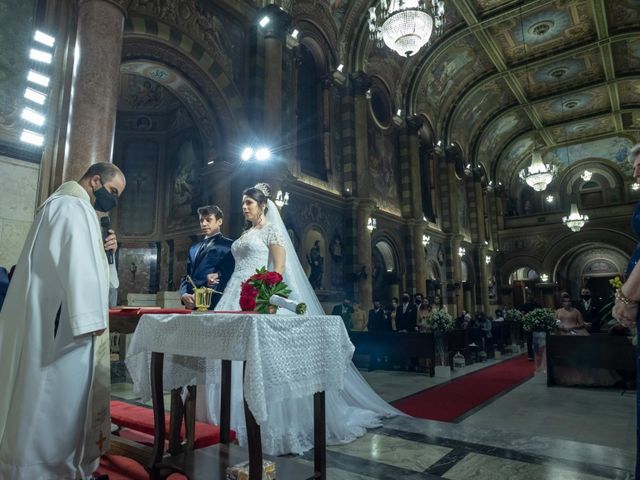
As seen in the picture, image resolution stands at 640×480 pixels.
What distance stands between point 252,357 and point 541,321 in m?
8.28

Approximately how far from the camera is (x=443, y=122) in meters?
21.5

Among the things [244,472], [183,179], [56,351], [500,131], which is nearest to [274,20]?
[183,179]

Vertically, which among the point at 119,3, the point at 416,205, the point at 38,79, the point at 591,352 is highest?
the point at 119,3

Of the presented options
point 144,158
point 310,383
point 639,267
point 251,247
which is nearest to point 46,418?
point 310,383

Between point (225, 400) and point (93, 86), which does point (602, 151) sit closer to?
point (93, 86)

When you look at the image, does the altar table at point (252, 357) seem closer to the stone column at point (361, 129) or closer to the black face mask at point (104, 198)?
the black face mask at point (104, 198)

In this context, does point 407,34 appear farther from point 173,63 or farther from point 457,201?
point 457,201

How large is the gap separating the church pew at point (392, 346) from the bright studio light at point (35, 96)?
746cm

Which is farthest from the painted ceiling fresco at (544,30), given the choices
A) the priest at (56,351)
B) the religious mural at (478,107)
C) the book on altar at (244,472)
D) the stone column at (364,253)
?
the book on altar at (244,472)

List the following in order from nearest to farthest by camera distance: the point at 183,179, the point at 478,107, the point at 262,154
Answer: the point at 262,154 → the point at 183,179 → the point at 478,107

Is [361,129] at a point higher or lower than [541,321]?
higher

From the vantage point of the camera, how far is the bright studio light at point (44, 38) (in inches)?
262

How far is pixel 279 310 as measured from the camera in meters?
3.15

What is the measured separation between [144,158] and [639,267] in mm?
15708
